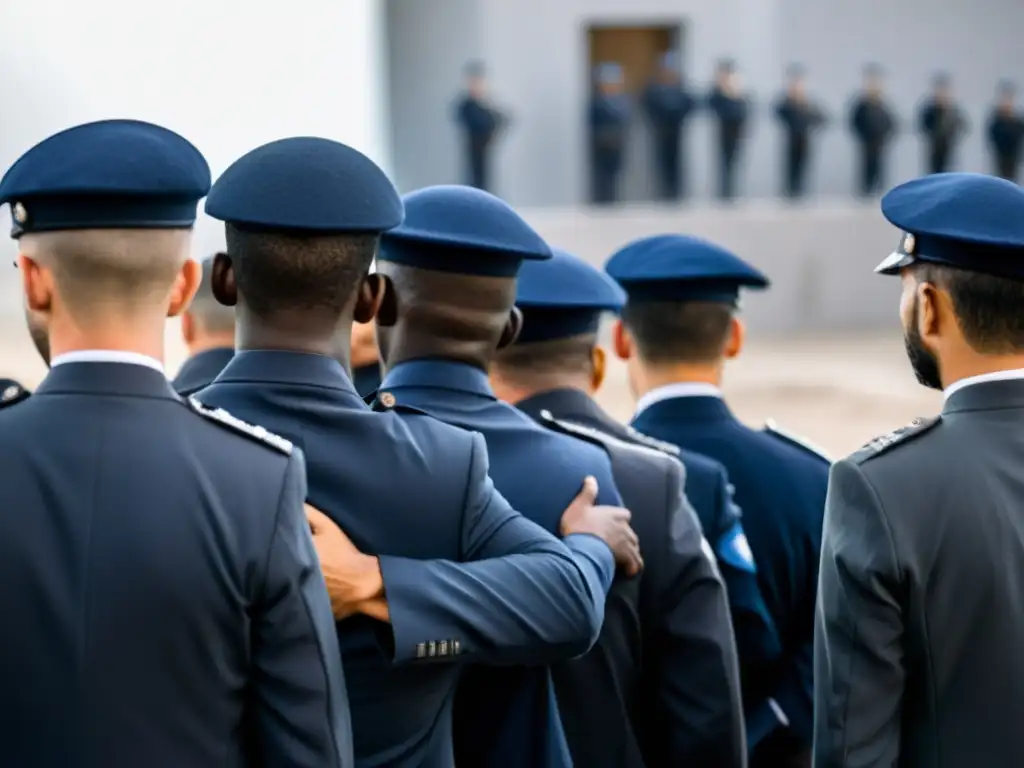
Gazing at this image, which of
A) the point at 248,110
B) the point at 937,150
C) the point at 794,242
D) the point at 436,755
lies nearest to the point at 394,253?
the point at 436,755

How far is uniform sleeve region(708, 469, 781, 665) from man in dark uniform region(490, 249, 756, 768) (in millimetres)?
217

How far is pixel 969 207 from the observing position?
1.94 metres

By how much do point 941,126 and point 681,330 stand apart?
14776 millimetres

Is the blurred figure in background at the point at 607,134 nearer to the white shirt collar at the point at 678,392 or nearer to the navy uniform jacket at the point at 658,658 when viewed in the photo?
the white shirt collar at the point at 678,392

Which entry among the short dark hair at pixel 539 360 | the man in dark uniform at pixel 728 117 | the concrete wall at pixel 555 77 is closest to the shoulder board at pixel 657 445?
the short dark hair at pixel 539 360

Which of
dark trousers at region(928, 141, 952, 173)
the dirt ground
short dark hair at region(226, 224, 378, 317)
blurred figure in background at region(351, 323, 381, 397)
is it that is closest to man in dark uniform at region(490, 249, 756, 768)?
short dark hair at region(226, 224, 378, 317)

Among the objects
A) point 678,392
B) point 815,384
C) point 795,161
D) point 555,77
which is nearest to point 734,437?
point 678,392

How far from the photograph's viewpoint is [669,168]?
51.9 ft

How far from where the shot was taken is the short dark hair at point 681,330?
2.72 meters

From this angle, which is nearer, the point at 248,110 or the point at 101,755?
the point at 101,755

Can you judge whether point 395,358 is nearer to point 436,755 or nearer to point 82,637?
point 436,755

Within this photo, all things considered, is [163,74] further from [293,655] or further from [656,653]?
[293,655]

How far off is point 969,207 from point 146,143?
0.94 metres

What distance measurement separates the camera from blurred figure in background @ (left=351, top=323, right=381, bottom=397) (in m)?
3.24
